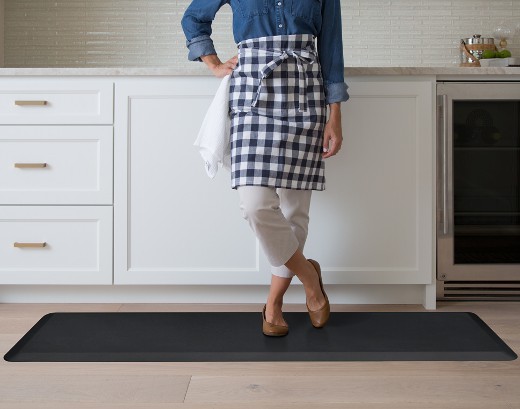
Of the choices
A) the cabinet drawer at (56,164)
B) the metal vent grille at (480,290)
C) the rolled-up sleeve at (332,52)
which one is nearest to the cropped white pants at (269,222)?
the rolled-up sleeve at (332,52)

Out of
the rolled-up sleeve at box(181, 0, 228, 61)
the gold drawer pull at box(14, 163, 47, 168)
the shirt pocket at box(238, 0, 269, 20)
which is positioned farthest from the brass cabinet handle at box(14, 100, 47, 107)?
the shirt pocket at box(238, 0, 269, 20)

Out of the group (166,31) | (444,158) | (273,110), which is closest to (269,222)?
(273,110)

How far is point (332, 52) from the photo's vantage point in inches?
77.9

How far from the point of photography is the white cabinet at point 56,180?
2.30 meters

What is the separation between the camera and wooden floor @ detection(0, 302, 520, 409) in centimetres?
142

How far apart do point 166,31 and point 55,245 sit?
48.7 inches

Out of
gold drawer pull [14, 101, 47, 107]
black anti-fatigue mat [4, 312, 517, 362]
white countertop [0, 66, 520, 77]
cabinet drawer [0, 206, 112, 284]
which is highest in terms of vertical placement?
white countertop [0, 66, 520, 77]

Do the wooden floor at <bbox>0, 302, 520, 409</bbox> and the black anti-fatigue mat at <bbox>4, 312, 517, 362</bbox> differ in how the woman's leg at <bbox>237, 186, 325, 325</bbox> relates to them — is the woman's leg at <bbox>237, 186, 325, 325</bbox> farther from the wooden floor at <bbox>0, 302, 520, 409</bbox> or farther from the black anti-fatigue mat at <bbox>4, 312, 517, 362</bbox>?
the wooden floor at <bbox>0, 302, 520, 409</bbox>

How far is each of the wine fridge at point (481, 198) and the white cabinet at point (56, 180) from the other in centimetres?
125

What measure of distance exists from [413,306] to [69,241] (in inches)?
51.1

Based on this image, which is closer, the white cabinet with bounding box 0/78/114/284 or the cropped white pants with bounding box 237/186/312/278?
the cropped white pants with bounding box 237/186/312/278

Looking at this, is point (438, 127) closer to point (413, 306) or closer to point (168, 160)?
point (413, 306)

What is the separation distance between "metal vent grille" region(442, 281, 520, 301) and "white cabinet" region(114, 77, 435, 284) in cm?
15

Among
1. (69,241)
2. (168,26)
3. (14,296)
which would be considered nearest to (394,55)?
(168,26)
